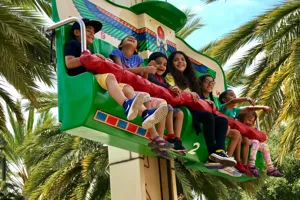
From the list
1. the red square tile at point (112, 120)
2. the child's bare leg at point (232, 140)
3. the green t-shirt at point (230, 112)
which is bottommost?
the child's bare leg at point (232, 140)

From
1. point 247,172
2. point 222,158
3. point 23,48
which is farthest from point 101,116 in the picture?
point 23,48

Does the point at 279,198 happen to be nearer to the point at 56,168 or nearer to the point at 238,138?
the point at 56,168

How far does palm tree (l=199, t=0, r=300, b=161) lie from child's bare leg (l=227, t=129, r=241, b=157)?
7.82 feet

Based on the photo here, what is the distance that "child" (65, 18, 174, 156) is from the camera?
4523 mm

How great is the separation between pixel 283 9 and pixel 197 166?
4222 millimetres

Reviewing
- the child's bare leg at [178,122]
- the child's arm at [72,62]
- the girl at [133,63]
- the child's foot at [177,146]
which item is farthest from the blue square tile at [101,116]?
the child's bare leg at [178,122]

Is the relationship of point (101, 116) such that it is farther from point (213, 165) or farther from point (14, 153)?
point (14, 153)

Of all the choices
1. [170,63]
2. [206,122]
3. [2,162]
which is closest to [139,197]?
[206,122]

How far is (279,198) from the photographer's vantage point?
2294cm

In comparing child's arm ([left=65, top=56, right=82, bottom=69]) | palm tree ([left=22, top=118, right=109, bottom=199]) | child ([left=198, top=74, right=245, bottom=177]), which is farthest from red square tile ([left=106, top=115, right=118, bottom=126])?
palm tree ([left=22, top=118, right=109, bottom=199])

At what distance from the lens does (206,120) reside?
6.00m

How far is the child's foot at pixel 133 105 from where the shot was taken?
4.46m

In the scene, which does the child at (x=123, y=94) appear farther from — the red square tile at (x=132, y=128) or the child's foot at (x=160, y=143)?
the red square tile at (x=132, y=128)

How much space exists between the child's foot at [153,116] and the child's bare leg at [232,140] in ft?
7.51
